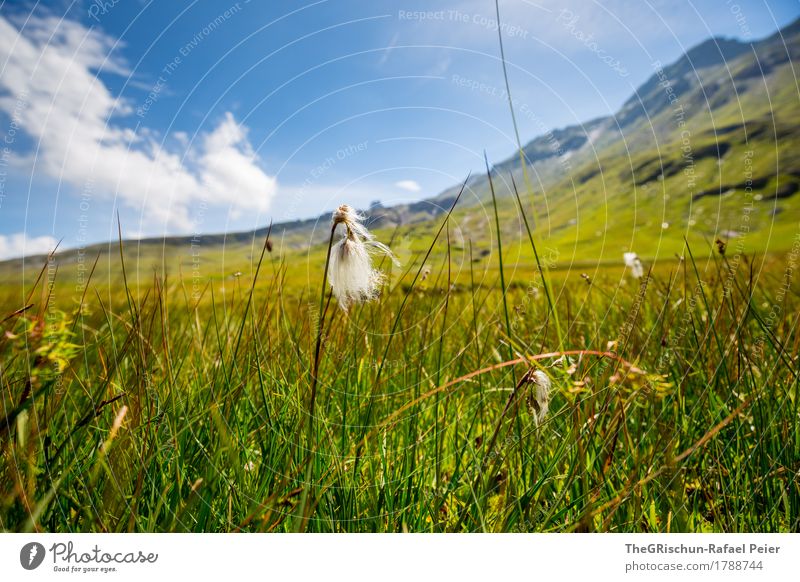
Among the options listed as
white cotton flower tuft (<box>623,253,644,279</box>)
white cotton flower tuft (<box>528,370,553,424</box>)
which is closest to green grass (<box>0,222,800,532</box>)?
white cotton flower tuft (<box>528,370,553,424</box>)

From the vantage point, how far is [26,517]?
1.34 metres

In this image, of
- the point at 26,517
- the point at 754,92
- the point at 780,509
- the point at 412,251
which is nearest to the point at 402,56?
the point at 412,251

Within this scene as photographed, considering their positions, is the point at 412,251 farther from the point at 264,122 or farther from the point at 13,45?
the point at 13,45

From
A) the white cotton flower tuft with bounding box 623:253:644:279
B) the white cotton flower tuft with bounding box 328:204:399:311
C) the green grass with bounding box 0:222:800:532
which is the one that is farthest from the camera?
the white cotton flower tuft with bounding box 623:253:644:279
